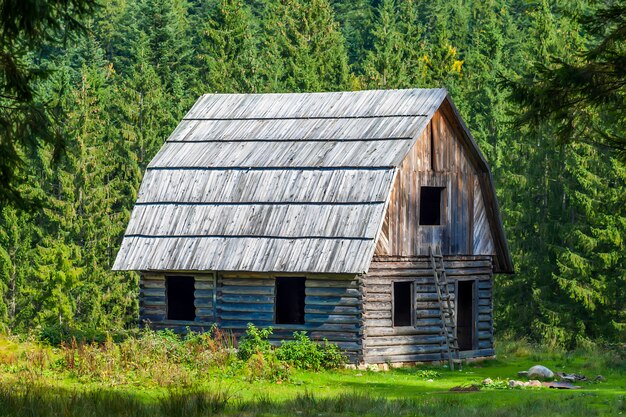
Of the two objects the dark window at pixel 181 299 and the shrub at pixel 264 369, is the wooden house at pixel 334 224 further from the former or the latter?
the shrub at pixel 264 369

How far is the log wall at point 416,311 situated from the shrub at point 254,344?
2.55 metres

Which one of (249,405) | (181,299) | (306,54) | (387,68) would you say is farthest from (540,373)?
(387,68)

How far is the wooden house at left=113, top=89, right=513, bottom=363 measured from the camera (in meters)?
30.5

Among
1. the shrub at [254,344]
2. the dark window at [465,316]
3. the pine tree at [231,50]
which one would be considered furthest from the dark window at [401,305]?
the pine tree at [231,50]

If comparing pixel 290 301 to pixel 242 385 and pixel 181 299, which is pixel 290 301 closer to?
pixel 181 299

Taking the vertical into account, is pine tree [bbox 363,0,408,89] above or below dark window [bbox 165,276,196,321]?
above

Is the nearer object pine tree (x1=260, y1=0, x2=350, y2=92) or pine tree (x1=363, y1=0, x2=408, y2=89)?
pine tree (x1=260, y1=0, x2=350, y2=92)

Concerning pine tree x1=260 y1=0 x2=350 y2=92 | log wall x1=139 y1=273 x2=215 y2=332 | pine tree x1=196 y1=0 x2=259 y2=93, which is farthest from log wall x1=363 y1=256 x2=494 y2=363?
pine tree x1=260 y1=0 x2=350 y2=92

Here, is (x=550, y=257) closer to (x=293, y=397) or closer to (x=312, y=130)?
(x=312, y=130)

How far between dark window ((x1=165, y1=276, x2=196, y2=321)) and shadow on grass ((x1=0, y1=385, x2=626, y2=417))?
42.6 ft

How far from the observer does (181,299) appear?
1396 inches

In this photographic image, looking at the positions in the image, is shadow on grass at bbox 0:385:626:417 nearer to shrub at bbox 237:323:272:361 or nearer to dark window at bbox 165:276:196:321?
shrub at bbox 237:323:272:361

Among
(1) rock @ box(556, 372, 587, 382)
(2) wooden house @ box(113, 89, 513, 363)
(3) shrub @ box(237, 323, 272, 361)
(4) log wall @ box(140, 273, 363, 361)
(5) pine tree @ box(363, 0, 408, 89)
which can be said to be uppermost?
(5) pine tree @ box(363, 0, 408, 89)

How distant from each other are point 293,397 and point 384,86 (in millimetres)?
53132
